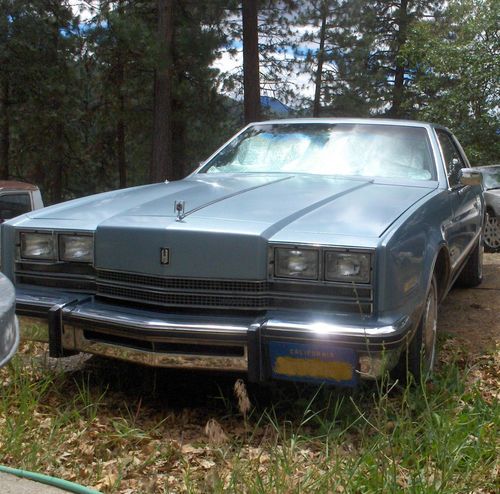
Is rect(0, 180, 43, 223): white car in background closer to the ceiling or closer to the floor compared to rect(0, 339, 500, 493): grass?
closer to the ceiling

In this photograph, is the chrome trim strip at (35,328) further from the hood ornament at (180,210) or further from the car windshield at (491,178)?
the car windshield at (491,178)

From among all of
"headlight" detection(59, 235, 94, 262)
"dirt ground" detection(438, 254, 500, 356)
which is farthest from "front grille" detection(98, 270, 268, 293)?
"dirt ground" detection(438, 254, 500, 356)

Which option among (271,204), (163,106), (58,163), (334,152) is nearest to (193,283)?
(271,204)

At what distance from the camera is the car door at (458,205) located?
4352 mm

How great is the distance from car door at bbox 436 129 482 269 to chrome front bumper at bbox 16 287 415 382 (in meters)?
1.42

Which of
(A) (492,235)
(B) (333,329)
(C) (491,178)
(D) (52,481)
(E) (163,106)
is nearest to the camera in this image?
(D) (52,481)

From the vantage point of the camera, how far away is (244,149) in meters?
4.98

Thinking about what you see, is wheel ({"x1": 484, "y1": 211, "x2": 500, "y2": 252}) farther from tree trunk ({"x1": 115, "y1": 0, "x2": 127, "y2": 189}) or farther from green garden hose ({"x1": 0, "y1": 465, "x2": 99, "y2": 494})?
tree trunk ({"x1": 115, "y1": 0, "x2": 127, "y2": 189})

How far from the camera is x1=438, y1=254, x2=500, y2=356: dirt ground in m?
4.50

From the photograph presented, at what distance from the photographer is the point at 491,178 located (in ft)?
33.5

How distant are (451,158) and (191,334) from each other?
3096mm

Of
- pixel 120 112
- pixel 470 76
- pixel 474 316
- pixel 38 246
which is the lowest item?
pixel 474 316

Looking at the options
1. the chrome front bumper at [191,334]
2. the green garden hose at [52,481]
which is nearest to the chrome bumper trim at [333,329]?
the chrome front bumper at [191,334]

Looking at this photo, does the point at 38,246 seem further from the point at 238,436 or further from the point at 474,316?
the point at 474,316
